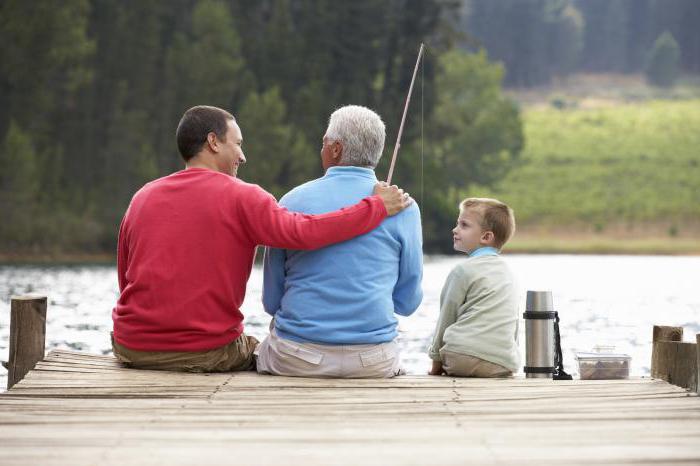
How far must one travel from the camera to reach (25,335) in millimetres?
5195

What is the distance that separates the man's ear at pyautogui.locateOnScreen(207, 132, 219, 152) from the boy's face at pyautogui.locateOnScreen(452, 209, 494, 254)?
105 centimetres

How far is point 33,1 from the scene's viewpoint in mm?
40531

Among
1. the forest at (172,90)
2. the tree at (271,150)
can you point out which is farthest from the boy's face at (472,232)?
the tree at (271,150)

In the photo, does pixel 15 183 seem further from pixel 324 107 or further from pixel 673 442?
pixel 673 442

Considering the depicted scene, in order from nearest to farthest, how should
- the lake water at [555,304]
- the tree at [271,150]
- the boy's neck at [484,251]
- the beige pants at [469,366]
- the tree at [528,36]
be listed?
the beige pants at [469,366] < the boy's neck at [484,251] < the lake water at [555,304] < the tree at [271,150] < the tree at [528,36]

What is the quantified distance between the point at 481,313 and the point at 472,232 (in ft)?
1.15

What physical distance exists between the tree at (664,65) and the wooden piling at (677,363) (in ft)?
272

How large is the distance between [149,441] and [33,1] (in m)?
39.5

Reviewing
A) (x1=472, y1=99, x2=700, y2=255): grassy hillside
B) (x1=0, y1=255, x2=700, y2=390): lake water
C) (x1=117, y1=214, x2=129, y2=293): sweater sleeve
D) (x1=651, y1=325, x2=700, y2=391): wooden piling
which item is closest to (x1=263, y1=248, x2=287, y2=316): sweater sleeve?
(x1=117, y1=214, x2=129, y2=293): sweater sleeve

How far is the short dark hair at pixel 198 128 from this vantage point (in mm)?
4434

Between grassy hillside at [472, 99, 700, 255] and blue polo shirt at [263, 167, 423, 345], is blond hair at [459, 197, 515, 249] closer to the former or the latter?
blue polo shirt at [263, 167, 423, 345]

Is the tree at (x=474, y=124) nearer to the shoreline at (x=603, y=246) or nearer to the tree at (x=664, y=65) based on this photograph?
the shoreline at (x=603, y=246)

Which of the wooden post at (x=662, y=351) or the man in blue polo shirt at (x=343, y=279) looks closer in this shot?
the man in blue polo shirt at (x=343, y=279)

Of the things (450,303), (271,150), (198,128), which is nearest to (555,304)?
(450,303)
